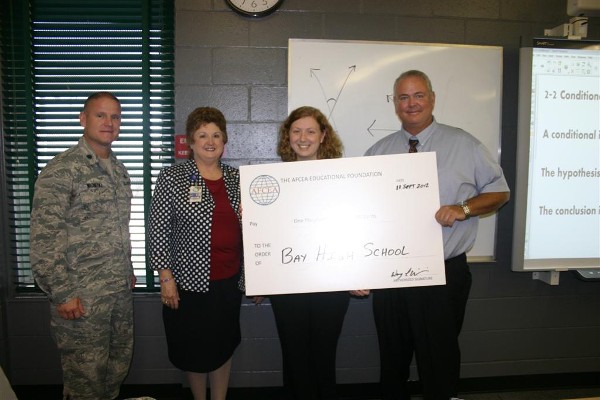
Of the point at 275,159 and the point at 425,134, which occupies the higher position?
the point at 425,134

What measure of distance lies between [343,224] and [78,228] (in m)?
1.27

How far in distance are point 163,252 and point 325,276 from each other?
78 centimetres

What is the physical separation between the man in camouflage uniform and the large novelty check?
737 mm

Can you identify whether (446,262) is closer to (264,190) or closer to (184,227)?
(264,190)

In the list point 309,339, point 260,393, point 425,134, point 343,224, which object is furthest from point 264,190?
point 260,393

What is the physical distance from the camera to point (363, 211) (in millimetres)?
1750

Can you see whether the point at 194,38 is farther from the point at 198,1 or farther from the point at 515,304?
the point at 515,304

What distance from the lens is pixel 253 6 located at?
2.35 metres

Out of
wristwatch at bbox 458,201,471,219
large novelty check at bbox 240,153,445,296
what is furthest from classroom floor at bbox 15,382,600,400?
wristwatch at bbox 458,201,471,219

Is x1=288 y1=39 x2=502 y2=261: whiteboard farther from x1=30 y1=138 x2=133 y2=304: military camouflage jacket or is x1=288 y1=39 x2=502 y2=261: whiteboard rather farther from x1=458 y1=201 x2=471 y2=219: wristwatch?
x1=30 y1=138 x2=133 y2=304: military camouflage jacket

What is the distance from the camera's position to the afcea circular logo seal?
1.73 metres

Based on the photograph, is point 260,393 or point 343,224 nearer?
point 343,224

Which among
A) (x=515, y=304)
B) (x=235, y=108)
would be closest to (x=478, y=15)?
(x=235, y=108)

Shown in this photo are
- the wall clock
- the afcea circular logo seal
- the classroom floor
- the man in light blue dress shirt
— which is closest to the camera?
the afcea circular logo seal
